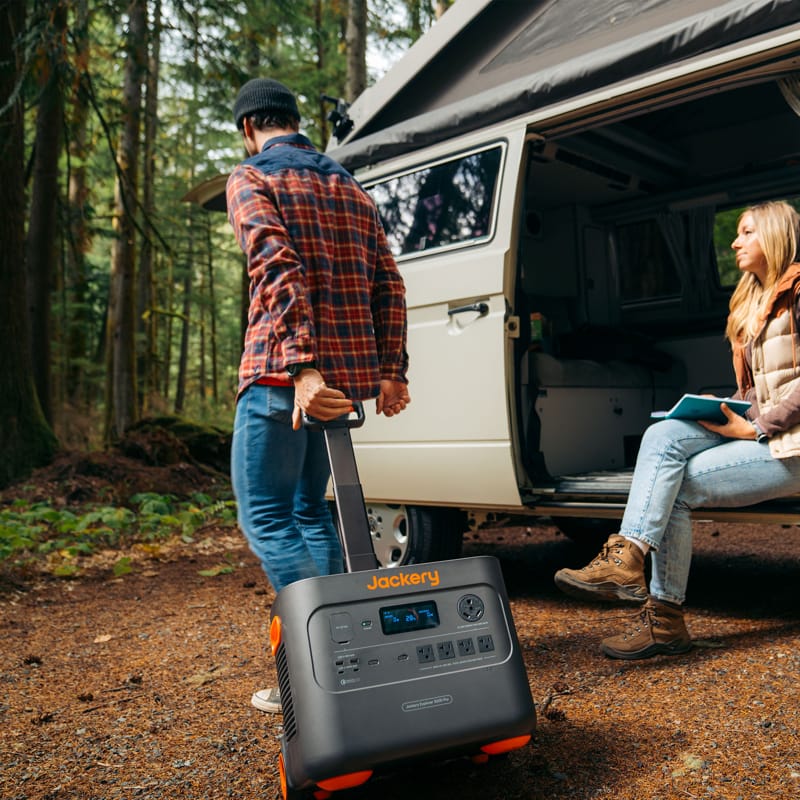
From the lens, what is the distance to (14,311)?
7250 millimetres

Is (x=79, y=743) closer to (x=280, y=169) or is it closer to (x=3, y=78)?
(x=280, y=169)

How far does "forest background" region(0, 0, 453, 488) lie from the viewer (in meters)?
7.19

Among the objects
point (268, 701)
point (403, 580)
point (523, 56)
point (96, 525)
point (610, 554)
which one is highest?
point (523, 56)

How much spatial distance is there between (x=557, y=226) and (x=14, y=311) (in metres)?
4.59

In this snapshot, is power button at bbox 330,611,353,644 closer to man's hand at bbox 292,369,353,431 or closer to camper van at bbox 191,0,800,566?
man's hand at bbox 292,369,353,431

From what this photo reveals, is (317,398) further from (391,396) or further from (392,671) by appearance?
(392,671)

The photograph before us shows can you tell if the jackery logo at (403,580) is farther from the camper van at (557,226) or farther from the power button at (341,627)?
the camper van at (557,226)

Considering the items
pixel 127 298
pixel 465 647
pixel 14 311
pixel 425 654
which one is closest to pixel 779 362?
pixel 465 647

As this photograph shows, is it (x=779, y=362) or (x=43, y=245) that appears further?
(x=43, y=245)

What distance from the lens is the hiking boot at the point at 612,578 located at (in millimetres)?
3070

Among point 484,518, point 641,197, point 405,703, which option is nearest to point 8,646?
point 484,518

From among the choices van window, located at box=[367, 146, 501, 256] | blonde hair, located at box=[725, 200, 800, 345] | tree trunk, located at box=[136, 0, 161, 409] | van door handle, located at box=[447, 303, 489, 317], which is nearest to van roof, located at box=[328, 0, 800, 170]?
van window, located at box=[367, 146, 501, 256]

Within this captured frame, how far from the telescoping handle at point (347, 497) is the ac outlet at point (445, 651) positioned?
0.90 ft

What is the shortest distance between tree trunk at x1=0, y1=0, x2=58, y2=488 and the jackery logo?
5.82 meters
